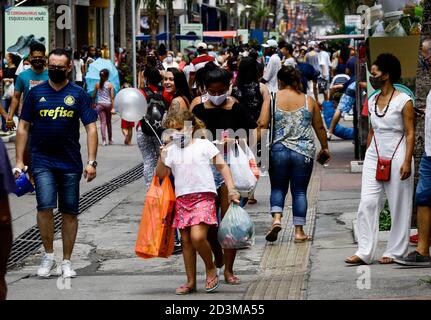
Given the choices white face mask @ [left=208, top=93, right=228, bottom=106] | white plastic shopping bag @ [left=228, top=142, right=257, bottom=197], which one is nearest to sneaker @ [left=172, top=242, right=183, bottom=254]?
white plastic shopping bag @ [left=228, top=142, right=257, bottom=197]

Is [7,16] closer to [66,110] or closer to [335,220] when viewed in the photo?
[335,220]

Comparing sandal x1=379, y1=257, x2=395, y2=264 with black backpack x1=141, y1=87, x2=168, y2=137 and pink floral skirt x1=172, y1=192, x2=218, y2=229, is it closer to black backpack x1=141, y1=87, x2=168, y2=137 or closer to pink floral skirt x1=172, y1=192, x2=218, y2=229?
pink floral skirt x1=172, y1=192, x2=218, y2=229

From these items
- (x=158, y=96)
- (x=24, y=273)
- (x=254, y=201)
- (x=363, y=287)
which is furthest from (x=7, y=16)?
(x=363, y=287)

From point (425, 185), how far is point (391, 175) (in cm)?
36

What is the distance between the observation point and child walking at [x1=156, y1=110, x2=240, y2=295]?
29.9 ft

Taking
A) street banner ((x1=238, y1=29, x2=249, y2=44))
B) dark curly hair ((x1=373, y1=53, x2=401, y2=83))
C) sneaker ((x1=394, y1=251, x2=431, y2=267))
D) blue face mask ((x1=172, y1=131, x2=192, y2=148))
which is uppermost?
dark curly hair ((x1=373, y1=53, x2=401, y2=83))

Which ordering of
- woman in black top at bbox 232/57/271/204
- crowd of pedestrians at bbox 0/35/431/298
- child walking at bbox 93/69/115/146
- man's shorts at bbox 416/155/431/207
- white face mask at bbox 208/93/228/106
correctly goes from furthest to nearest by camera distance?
1. child walking at bbox 93/69/115/146
2. woman in black top at bbox 232/57/271/204
3. white face mask at bbox 208/93/228/106
4. man's shorts at bbox 416/155/431/207
5. crowd of pedestrians at bbox 0/35/431/298

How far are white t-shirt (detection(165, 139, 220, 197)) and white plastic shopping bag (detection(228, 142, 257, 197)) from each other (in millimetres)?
815

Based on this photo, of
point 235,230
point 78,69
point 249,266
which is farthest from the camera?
point 78,69

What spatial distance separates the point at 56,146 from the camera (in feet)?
33.2

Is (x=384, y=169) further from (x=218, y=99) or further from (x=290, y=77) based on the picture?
(x=290, y=77)

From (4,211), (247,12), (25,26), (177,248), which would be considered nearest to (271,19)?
(247,12)

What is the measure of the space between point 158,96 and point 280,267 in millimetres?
2787

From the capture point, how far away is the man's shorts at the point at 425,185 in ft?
32.2
